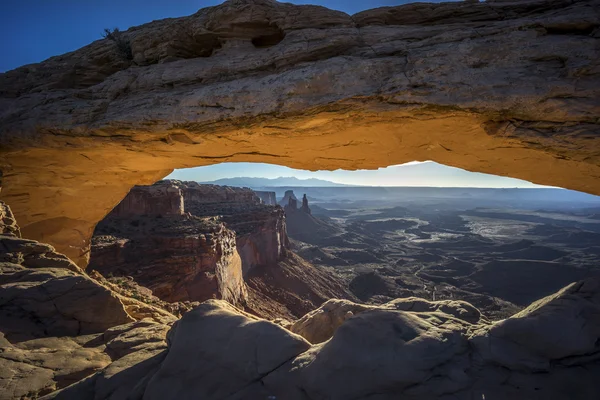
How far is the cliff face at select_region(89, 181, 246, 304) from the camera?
15.7 meters

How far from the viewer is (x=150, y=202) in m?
21.9

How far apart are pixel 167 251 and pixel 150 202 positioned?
6.52 m

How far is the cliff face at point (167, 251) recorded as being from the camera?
617 inches

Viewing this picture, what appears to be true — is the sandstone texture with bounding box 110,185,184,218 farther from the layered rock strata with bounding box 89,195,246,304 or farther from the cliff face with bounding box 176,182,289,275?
the cliff face with bounding box 176,182,289,275

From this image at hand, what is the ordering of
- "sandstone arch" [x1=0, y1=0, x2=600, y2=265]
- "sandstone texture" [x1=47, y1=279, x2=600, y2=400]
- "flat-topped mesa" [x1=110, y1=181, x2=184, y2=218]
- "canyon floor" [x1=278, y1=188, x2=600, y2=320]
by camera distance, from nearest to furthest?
1. "sandstone texture" [x1=47, y1=279, x2=600, y2=400]
2. "sandstone arch" [x1=0, y1=0, x2=600, y2=265]
3. "flat-topped mesa" [x1=110, y1=181, x2=184, y2=218]
4. "canyon floor" [x1=278, y1=188, x2=600, y2=320]

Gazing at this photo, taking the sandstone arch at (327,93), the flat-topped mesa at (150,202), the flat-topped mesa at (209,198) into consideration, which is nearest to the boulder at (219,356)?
the sandstone arch at (327,93)

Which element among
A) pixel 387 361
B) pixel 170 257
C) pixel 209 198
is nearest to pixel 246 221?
pixel 209 198

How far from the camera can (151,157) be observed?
271 inches

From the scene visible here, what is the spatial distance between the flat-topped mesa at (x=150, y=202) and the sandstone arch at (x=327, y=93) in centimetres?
1489

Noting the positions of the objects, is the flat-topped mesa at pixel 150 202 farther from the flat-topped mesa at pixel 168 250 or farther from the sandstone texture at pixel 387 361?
the sandstone texture at pixel 387 361

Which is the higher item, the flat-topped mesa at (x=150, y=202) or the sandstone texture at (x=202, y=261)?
the flat-topped mesa at (x=150, y=202)

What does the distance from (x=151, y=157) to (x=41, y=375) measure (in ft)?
16.5

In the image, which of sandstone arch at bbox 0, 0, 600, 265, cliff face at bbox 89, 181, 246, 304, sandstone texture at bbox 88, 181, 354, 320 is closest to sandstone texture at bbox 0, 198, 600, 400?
sandstone arch at bbox 0, 0, 600, 265

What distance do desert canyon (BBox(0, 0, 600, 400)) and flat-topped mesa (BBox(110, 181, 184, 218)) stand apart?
13345mm
